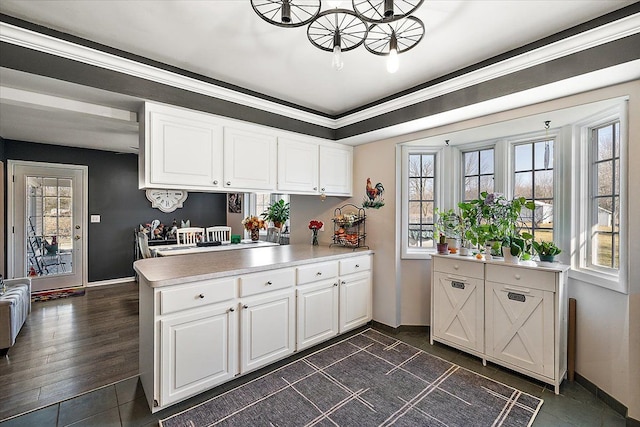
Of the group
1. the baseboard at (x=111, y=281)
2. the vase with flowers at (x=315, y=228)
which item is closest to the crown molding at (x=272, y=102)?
the vase with flowers at (x=315, y=228)

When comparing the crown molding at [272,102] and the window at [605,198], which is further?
the window at [605,198]

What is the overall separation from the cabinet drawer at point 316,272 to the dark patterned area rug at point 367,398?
0.70m

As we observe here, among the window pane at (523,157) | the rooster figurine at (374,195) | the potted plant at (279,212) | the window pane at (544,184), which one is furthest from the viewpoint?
the potted plant at (279,212)

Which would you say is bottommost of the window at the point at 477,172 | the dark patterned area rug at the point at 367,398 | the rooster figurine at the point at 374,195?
the dark patterned area rug at the point at 367,398

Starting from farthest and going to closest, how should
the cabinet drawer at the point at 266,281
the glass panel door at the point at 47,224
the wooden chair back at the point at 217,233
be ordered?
the wooden chair back at the point at 217,233
the glass panel door at the point at 47,224
the cabinet drawer at the point at 266,281

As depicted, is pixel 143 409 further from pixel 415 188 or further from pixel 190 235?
pixel 190 235

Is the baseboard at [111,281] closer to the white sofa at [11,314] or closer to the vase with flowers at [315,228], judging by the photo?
the white sofa at [11,314]

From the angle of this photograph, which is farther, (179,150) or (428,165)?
(428,165)

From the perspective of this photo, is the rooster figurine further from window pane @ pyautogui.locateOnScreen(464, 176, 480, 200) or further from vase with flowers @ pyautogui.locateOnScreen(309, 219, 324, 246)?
window pane @ pyautogui.locateOnScreen(464, 176, 480, 200)

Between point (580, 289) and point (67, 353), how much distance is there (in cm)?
452

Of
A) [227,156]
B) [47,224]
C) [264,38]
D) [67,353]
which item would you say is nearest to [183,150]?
[227,156]

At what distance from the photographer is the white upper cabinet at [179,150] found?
227 cm

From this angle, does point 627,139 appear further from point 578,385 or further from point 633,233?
point 578,385

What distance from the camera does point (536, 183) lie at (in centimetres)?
293
